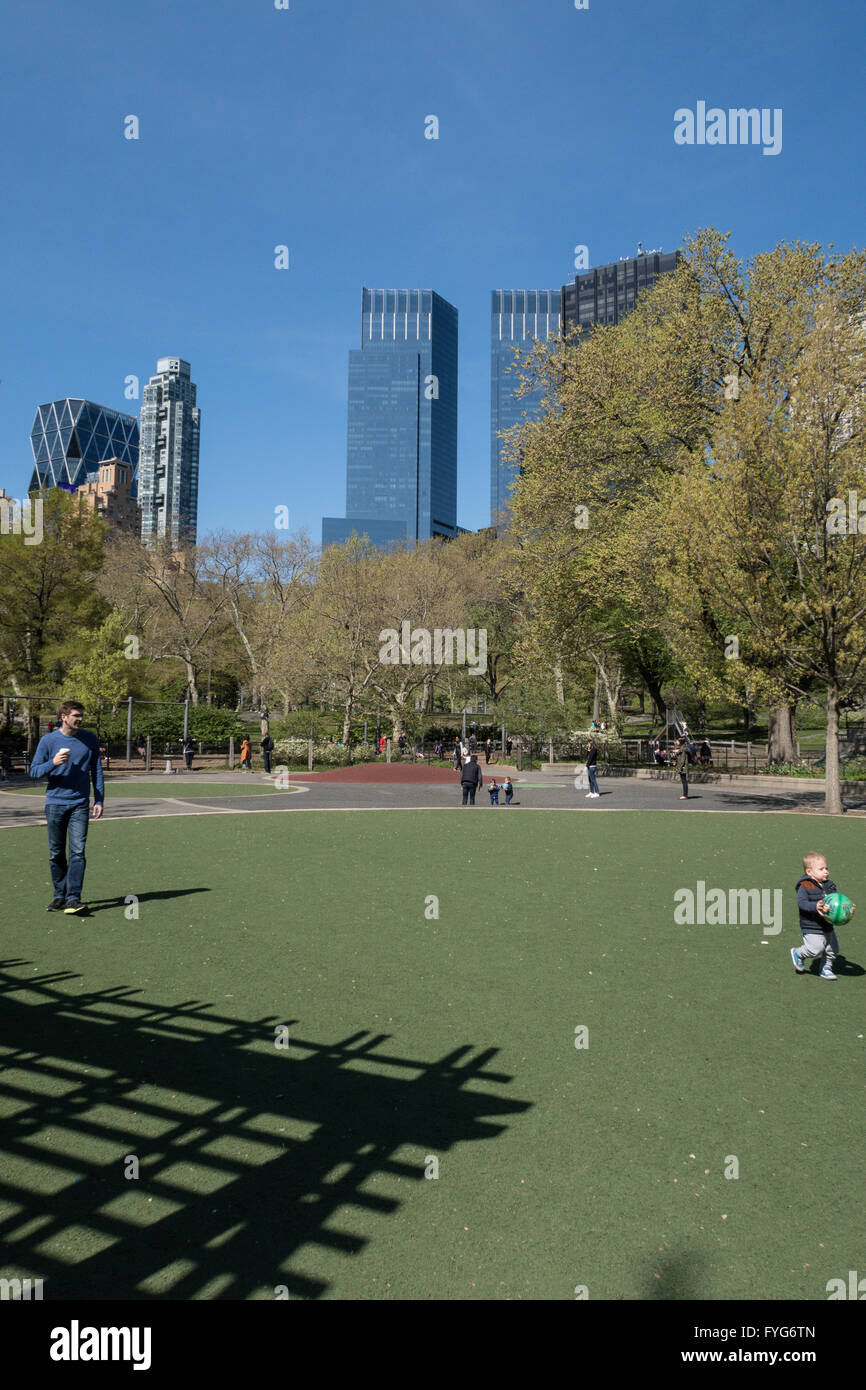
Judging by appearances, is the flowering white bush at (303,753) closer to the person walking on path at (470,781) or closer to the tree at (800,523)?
the person walking on path at (470,781)

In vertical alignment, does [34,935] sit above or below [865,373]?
below

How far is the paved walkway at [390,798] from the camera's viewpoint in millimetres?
20031

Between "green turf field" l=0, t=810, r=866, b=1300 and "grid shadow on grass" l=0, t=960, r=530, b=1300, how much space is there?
2 cm

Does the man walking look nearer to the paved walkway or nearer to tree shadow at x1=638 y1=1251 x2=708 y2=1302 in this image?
A: tree shadow at x1=638 y1=1251 x2=708 y2=1302

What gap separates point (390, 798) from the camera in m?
24.6

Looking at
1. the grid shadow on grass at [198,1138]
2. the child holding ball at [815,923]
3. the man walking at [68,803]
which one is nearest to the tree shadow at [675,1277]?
the grid shadow on grass at [198,1138]

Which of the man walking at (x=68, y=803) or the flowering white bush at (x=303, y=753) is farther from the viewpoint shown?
the flowering white bush at (x=303, y=753)

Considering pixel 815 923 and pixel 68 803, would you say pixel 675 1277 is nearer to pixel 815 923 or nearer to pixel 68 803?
pixel 815 923

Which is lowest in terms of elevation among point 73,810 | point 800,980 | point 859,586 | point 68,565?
point 800,980

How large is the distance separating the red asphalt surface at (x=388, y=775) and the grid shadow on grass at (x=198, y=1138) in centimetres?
2676
